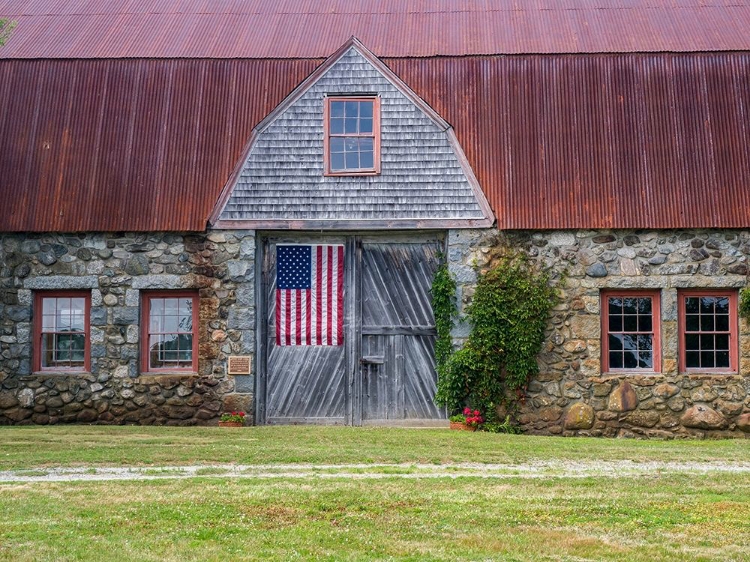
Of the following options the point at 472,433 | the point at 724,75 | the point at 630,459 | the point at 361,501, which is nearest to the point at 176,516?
the point at 361,501

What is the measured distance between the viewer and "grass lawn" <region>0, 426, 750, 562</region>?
8.53 meters

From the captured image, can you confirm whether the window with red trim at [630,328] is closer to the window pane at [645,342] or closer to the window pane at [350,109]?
the window pane at [645,342]

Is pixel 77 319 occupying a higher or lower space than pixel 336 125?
lower

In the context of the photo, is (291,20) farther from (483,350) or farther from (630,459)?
(630,459)

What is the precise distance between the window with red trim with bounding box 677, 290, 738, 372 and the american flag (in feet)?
17.2

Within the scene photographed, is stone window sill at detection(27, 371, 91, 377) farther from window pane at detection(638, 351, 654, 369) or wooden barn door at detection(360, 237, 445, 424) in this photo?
window pane at detection(638, 351, 654, 369)

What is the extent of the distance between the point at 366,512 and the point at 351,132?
9104 millimetres

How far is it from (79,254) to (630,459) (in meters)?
8.96

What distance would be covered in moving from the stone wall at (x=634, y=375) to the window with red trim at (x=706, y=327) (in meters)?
0.24

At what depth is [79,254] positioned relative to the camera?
57.7 feet

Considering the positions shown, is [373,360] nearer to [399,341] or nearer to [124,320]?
[399,341]

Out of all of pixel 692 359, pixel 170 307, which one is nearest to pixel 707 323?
pixel 692 359

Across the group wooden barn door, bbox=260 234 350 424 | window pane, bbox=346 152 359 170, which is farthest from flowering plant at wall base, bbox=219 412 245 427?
window pane, bbox=346 152 359 170

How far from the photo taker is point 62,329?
58.5ft
